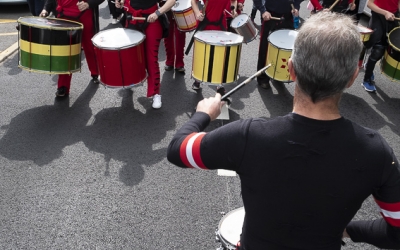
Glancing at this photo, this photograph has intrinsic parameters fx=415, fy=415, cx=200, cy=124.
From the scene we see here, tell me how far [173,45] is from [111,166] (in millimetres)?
2394

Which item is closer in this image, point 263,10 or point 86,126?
point 86,126

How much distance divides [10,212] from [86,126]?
136 centimetres

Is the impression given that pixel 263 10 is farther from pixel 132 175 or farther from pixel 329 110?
pixel 329 110

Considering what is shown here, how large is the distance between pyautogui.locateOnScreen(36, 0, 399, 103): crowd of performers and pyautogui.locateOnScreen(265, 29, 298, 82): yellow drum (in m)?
0.27

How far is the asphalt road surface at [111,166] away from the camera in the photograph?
290 cm

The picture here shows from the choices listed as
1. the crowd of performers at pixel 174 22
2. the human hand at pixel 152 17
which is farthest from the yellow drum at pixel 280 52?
the human hand at pixel 152 17

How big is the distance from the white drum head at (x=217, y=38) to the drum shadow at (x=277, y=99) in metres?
0.90

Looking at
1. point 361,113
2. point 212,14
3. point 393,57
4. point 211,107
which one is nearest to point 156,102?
point 212,14

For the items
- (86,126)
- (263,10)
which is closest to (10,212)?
(86,126)

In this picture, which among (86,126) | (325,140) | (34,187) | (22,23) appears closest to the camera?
(325,140)

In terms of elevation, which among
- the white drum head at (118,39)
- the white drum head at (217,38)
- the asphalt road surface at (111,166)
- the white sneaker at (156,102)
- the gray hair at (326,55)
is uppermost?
the gray hair at (326,55)

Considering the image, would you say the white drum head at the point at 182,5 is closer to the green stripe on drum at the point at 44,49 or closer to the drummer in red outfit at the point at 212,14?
the drummer in red outfit at the point at 212,14

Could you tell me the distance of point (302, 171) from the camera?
1199mm

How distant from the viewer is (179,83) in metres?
5.27
